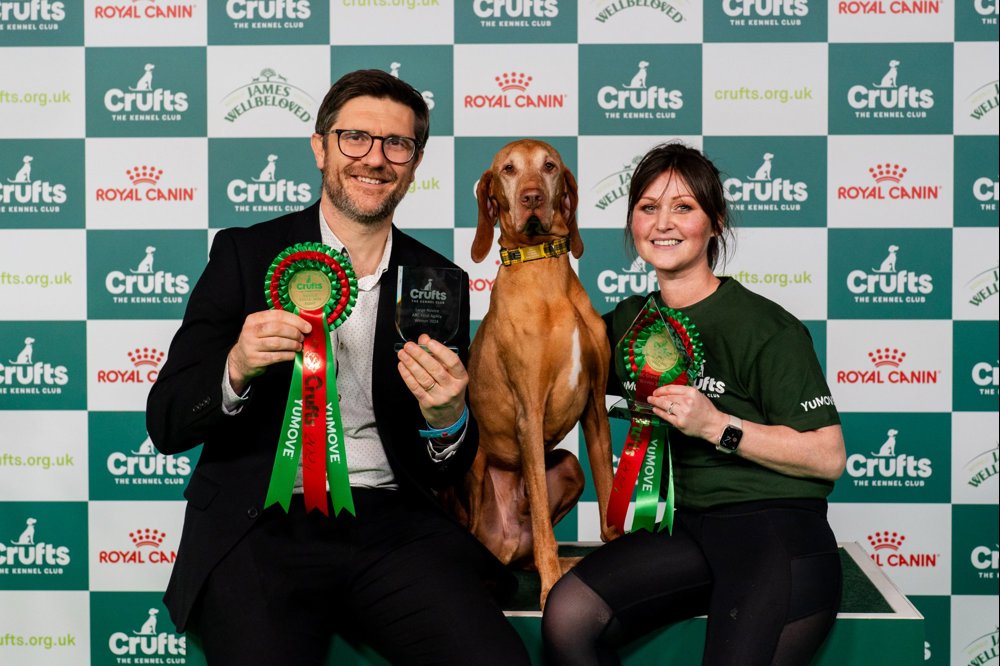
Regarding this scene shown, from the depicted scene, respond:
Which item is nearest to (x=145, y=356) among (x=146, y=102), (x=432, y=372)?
(x=146, y=102)

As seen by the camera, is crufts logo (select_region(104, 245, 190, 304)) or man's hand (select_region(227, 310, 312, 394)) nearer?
man's hand (select_region(227, 310, 312, 394))

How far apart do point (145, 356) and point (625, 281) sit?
171 centimetres

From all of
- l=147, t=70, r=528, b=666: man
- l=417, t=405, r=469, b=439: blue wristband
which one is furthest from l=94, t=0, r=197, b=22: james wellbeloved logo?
l=417, t=405, r=469, b=439: blue wristband

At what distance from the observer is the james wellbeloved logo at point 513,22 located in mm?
3479

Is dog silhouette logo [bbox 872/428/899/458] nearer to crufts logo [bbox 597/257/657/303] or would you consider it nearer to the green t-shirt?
crufts logo [bbox 597/257/657/303]

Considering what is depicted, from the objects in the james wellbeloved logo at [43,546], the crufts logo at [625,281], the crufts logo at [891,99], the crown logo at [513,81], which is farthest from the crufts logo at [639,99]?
the james wellbeloved logo at [43,546]

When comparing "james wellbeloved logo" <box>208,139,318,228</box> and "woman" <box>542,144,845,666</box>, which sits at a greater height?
"james wellbeloved logo" <box>208,139,318,228</box>

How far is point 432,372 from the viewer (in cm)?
181

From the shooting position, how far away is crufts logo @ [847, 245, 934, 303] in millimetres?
3457

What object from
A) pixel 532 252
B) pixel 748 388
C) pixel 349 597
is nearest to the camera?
pixel 349 597

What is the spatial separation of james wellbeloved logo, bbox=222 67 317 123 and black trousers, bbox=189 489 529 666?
1906mm

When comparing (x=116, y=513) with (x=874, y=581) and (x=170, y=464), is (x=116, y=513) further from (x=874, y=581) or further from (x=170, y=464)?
(x=874, y=581)

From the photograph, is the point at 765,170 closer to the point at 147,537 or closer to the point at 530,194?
the point at 530,194

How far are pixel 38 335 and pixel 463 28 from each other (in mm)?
1849
